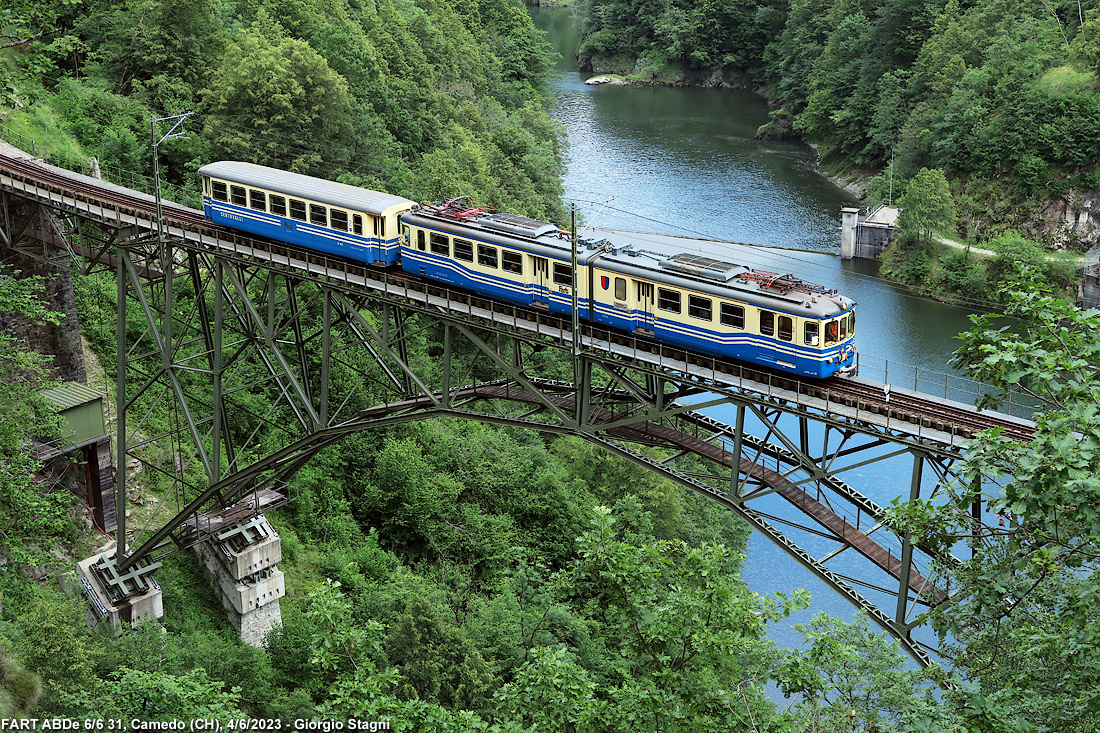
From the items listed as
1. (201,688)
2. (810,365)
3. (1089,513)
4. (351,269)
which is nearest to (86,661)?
(201,688)

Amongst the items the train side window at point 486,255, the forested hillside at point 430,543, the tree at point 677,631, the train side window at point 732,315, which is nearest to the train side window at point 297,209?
the forested hillside at point 430,543

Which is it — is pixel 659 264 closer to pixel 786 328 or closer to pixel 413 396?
pixel 786 328

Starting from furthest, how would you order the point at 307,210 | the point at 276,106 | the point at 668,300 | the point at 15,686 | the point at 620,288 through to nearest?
the point at 276,106 < the point at 307,210 < the point at 620,288 < the point at 668,300 < the point at 15,686

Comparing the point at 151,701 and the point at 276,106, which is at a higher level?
the point at 276,106

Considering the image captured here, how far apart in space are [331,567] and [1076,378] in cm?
2849

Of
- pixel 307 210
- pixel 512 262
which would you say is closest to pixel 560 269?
pixel 512 262

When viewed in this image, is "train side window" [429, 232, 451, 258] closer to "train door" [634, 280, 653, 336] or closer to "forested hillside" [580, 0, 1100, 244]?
"train door" [634, 280, 653, 336]

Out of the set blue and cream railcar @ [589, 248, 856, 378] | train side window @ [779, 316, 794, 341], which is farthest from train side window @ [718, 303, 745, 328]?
train side window @ [779, 316, 794, 341]

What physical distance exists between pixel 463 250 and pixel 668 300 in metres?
6.72

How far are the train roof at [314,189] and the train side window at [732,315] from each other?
429 inches

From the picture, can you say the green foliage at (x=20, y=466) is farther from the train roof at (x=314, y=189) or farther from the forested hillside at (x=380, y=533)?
the train roof at (x=314, y=189)

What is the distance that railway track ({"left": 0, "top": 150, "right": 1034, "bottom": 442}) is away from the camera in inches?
926

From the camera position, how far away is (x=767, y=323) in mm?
25531

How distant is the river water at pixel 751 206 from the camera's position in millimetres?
49094
